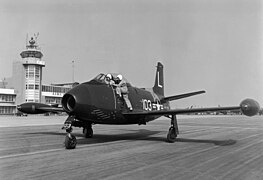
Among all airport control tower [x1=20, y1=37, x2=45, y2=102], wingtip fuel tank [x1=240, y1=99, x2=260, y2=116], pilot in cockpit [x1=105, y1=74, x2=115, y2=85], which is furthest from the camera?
airport control tower [x1=20, y1=37, x2=45, y2=102]

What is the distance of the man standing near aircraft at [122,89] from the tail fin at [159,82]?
7.87 metres

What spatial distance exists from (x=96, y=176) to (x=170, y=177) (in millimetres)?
1834

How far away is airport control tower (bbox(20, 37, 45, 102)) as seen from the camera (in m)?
101

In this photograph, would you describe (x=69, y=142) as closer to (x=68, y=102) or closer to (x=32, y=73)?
(x=68, y=102)

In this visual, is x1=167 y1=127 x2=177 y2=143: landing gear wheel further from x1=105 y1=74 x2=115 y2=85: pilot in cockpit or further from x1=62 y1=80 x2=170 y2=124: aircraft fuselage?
x1=105 y1=74 x2=115 y2=85: pilot in cockpit

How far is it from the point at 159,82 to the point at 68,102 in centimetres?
1284

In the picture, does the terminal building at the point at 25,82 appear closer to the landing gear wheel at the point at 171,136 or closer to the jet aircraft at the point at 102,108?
the jet aircraft at the point at 102,108

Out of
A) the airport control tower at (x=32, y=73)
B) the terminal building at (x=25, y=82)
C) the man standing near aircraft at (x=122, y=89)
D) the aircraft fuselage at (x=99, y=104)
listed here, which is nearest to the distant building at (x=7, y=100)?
the terminal building at (x=25, y=82)

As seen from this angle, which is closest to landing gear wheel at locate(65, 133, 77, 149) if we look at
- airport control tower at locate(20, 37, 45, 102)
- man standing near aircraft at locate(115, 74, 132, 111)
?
man standing near aircraft at locate(115, 74, 132, 111)

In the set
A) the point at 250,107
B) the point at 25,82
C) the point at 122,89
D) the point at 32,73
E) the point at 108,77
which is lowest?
the point at 250,107

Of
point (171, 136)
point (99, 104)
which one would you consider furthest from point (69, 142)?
point (171, 136)

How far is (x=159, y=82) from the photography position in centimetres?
2491

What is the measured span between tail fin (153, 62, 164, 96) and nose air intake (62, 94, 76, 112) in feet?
39.0

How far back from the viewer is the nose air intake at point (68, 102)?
13.0m
